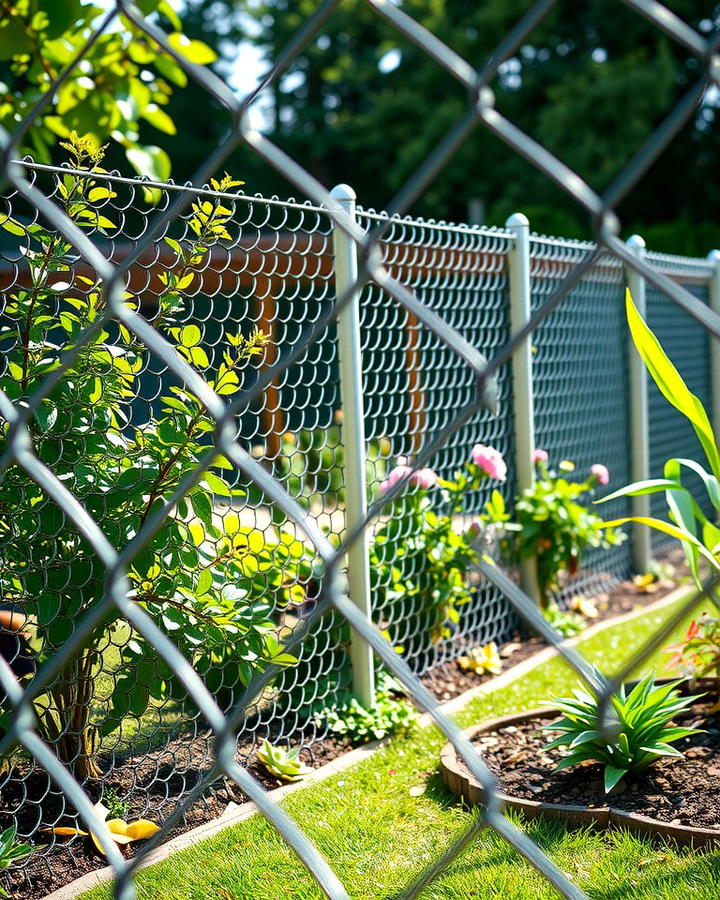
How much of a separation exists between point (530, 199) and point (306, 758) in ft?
49.9

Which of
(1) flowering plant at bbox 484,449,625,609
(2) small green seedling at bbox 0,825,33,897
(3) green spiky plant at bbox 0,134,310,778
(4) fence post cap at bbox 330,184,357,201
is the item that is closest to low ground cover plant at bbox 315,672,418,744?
(3) green spiky plant at bbox 0,134,310,778

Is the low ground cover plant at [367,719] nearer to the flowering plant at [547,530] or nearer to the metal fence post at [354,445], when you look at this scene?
the metal fence post at [354,445]

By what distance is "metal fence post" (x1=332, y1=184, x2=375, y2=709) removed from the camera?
3.28 meters

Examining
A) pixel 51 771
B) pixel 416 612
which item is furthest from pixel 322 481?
pixel 51 771

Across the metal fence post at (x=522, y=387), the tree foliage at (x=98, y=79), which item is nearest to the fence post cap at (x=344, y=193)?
the tree foliage at (x=98, y=79)

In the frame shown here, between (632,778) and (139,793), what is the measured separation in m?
1.31

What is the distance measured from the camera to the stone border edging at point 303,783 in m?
2.19

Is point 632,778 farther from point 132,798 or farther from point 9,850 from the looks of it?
point 9,850

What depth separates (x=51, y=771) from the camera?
0.87 meters

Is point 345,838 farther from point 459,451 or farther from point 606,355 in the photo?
point 606,355

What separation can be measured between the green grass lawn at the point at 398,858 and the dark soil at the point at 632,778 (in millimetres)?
149

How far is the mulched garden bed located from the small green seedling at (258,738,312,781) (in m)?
0.05

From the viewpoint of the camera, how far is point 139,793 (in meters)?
2.57

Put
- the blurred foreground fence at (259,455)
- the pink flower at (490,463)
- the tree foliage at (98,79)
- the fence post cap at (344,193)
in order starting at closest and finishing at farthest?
the blurred foreground fence at (259,455) < the tree foliage at (98,79) < the fence post cap at (344,193) < the pink flower at (490,463)
